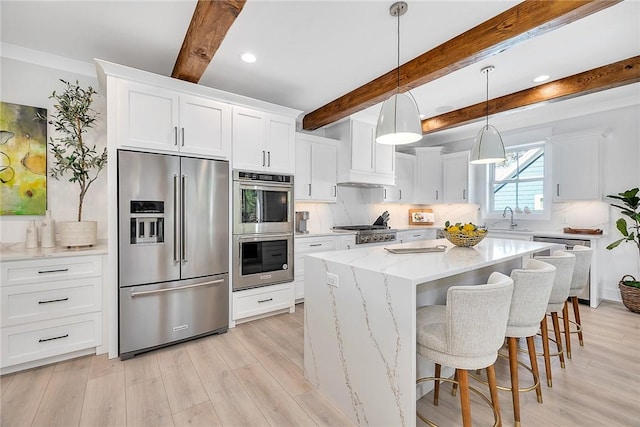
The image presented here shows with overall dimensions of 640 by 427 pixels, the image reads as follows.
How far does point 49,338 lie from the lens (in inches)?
89.8

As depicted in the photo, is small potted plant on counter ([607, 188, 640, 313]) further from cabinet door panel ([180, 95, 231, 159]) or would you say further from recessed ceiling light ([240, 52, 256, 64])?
cabinet door panel ([180, 95, 231, 159])

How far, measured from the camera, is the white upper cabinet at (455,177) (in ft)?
17.1

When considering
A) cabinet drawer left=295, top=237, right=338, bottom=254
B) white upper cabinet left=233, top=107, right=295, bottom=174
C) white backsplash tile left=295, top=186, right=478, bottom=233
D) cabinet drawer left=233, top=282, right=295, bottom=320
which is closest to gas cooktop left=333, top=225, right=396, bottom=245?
white backsplash tile left=295, top=186, right=478, bottom=233

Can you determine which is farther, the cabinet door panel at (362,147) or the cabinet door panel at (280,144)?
the cabinet door panel at (362,147)

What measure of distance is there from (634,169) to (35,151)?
A: 22.6 ft

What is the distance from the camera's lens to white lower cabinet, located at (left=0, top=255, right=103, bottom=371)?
2.15 meters

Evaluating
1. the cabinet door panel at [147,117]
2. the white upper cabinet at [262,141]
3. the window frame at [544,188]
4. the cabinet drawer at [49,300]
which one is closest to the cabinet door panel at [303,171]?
the white upper cabinet at [262,141]

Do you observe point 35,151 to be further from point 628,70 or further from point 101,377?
point 628,70

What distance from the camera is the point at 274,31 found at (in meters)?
2.38

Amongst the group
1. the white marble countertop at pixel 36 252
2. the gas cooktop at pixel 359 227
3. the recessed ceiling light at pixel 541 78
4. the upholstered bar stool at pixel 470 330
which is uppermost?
the recessed ceiling light at pixel 541 78

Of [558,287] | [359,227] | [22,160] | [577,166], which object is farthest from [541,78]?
[22,160]

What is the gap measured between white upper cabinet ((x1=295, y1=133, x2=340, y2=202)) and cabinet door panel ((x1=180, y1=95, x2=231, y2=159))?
4.01 ft

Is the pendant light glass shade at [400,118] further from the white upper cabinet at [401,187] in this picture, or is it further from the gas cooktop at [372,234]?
the white upper cabinet at [401,187]

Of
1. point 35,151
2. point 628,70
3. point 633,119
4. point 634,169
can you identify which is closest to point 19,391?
point 35,151
